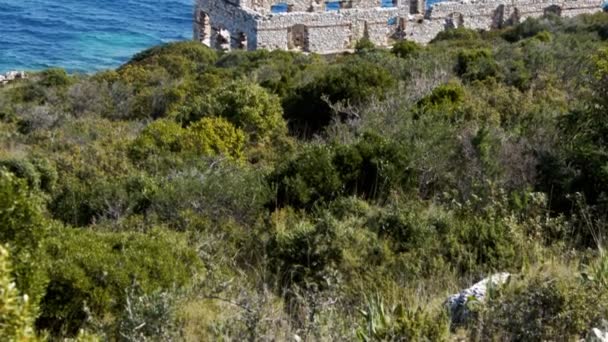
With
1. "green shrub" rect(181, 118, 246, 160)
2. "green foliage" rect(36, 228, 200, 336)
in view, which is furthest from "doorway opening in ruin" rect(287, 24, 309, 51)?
"green foliage" rect(36, 228, 200, 336)

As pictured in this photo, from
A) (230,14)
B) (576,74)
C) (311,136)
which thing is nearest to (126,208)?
(311,136)

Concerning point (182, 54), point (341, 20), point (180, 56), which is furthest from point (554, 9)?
point (180, 56)

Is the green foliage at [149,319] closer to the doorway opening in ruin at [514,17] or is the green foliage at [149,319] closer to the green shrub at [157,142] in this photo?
the green shrub at [157,142]

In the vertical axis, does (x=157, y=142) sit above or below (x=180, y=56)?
above

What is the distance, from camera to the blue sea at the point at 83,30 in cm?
3938

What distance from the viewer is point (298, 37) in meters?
29.7

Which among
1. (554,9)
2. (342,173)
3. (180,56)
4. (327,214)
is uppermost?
(327,214)

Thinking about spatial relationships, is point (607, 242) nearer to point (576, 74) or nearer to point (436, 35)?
point (576, 74)

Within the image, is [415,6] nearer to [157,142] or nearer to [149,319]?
[157,142]

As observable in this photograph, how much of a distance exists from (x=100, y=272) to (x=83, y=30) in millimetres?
42799

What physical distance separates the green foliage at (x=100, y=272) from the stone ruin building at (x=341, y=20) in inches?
887

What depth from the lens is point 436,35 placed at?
31.8m

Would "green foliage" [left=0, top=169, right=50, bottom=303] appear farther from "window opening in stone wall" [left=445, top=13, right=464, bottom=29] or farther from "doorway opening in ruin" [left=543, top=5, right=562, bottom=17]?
"doorway opening in ruin" [left=543, top=5, right=562, bottom=17]

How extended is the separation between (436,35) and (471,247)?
25914 mm
